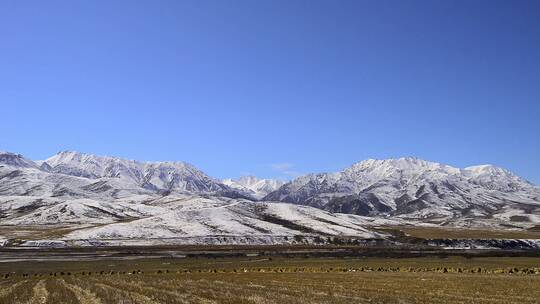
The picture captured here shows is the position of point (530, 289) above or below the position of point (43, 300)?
above

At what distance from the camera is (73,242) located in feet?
Result: 597

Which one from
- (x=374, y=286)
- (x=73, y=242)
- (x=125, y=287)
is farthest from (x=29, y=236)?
(x=374, y=286)

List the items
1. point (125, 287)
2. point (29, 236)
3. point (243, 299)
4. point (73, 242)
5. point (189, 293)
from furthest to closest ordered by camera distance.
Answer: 1. point (29, 236)
2. point (73, 242)
3. point (125, 287)
4. point (189, 293)
5. point (243, 299)

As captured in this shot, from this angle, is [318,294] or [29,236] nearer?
[318,294]

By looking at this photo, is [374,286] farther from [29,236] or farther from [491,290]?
[29,236]

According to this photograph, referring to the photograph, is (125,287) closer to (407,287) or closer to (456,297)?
(407,287)

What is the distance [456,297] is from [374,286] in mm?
10444

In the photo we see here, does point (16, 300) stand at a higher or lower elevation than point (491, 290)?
lower

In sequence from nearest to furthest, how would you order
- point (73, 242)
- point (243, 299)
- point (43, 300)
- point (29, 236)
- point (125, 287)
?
point (243, 299)
point (43, 300)
point (125, 287)
point (73, 242)
point (29, 236)

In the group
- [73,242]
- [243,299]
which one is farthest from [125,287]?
[73,242]

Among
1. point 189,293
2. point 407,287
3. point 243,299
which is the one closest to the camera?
point 243,299

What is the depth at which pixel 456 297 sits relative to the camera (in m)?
36.7

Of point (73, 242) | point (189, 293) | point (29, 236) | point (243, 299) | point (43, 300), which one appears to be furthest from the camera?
point (29, 236)

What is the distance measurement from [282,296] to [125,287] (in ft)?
59.5
